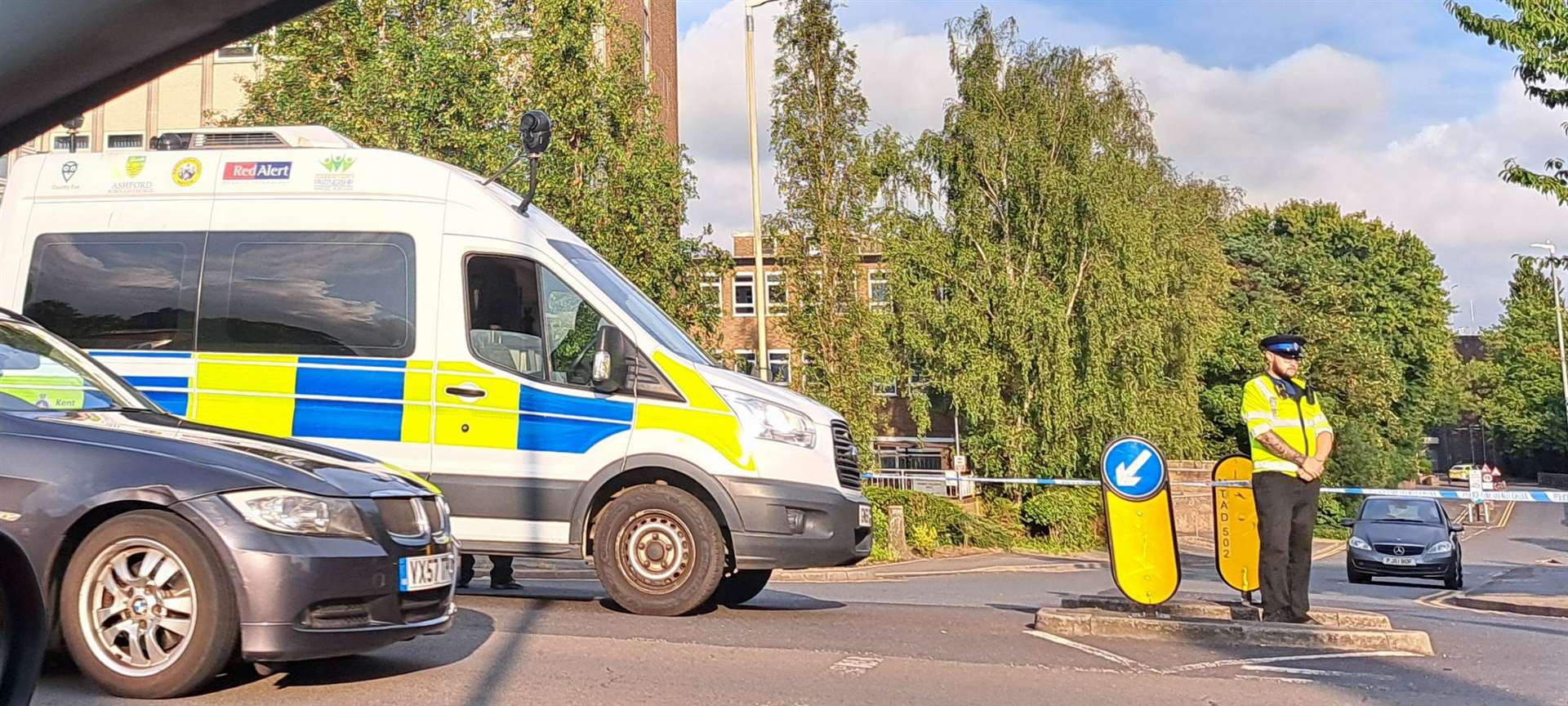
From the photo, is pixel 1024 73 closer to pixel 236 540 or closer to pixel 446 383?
pixel 446 383

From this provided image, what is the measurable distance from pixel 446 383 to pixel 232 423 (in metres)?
1.46

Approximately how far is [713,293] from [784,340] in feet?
22.5

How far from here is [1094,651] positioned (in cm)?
763

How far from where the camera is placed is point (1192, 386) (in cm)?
3912

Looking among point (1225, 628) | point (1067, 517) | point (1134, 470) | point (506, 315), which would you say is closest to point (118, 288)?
point (506, 315)

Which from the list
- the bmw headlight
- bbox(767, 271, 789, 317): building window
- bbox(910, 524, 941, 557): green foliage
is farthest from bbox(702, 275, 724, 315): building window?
the bmw headlight

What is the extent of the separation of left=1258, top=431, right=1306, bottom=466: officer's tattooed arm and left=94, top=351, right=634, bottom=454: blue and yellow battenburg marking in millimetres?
3865

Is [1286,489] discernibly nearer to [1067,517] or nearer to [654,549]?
[654,549]

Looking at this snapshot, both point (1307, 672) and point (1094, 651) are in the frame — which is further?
point (1094, 651)

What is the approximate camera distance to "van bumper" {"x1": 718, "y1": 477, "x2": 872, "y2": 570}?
8.33m

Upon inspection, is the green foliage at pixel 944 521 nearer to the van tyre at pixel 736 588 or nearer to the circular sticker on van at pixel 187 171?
the van tyre at pixel 736 588

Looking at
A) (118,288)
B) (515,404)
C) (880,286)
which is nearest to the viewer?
(515,404)

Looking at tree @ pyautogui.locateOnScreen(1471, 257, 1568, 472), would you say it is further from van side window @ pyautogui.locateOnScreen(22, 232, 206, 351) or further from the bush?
van side window @ pyautogui.locateOnScreen(22, 232, 206, 351)

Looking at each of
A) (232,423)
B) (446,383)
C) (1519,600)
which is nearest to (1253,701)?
(446,383)
